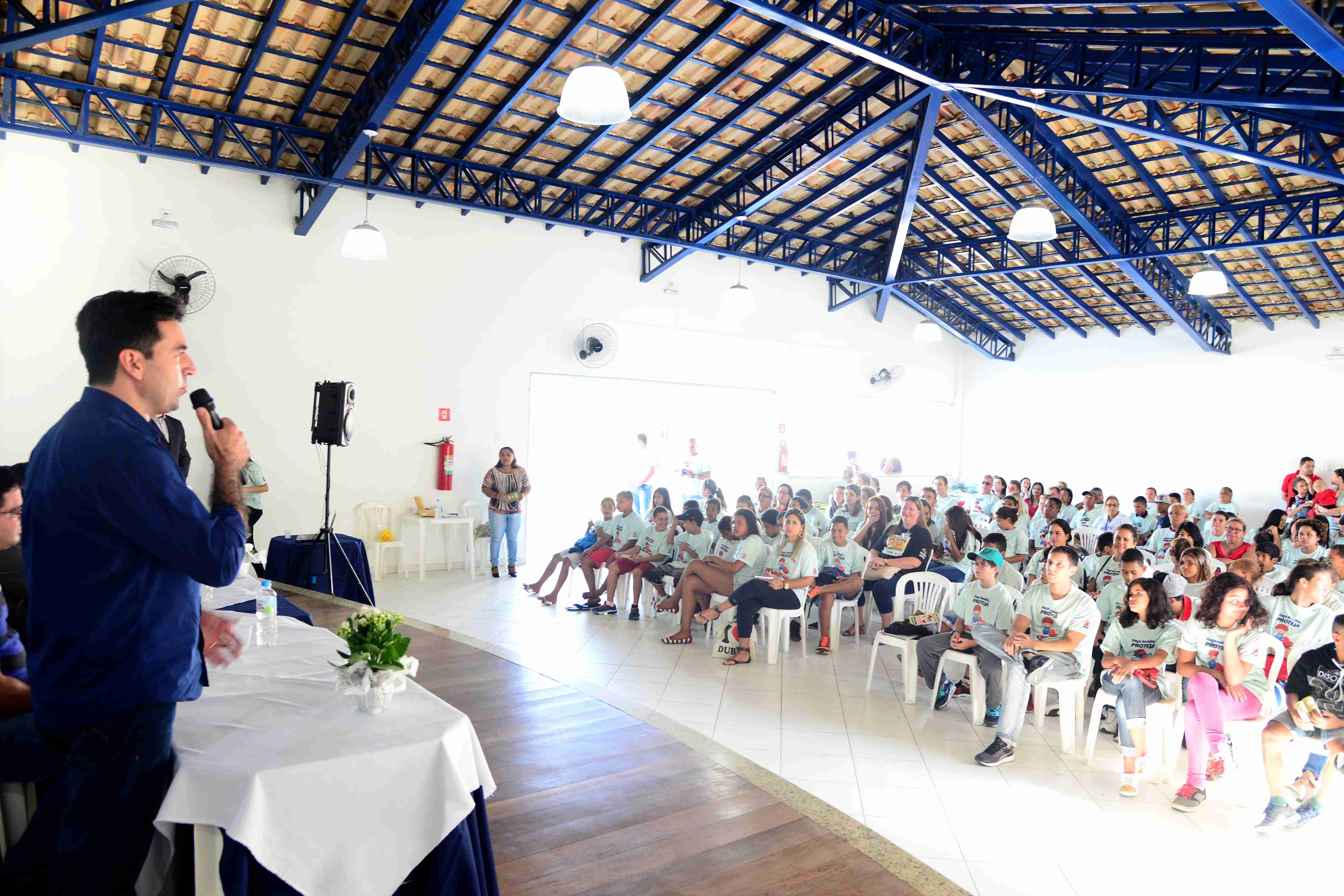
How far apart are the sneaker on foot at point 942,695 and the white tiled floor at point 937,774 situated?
6 centimetres

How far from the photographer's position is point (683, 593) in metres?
6.30

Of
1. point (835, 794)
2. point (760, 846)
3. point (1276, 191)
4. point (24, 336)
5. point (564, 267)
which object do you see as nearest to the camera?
point (760, 846)

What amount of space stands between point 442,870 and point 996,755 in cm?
311

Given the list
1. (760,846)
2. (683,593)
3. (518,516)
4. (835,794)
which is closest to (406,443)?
(518,516)

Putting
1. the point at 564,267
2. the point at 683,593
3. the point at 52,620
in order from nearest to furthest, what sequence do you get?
1. the point at 52,620
2. the point at 683,593
3. the point at 564,267

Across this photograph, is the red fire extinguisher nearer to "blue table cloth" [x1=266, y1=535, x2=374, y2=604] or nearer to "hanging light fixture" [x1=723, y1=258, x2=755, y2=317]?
"blue table cloth" [x1=266, y1=535, x2=374, y2=604]

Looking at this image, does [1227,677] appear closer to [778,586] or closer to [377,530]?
[778,586]

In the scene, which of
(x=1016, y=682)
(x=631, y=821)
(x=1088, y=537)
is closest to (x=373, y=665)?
(x=631, y=821)

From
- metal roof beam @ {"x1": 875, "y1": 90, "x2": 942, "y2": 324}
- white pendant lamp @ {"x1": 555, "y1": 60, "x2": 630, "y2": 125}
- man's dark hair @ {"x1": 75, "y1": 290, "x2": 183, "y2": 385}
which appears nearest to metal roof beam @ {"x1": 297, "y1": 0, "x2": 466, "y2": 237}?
white pendant lamp @ {"x1": 555, "y1": 60, "x2": 630, "y2": 125}

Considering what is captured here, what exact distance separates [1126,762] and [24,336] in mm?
8200

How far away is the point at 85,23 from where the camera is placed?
4828 mm

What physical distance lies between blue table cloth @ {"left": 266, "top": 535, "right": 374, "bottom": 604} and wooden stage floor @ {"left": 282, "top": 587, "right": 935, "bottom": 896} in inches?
90.9

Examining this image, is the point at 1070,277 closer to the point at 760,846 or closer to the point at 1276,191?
the point at 1276,191

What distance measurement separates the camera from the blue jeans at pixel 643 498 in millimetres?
9984
